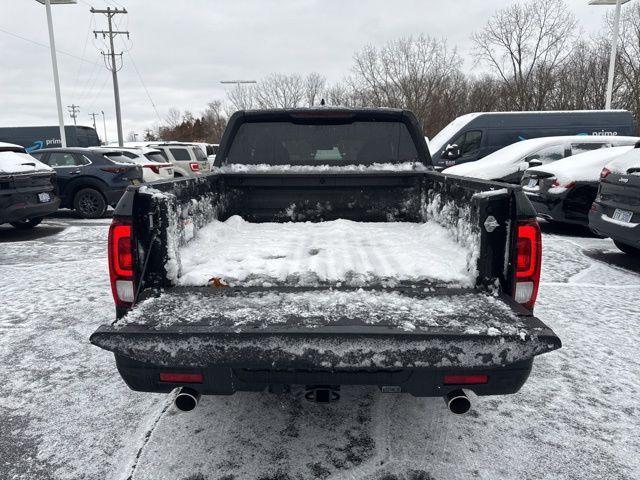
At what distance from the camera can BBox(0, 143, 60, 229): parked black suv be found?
24.8ft

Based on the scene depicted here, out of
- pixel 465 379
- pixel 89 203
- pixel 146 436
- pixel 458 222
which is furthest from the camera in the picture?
pixel 89 203

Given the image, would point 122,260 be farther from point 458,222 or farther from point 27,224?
point 27,224

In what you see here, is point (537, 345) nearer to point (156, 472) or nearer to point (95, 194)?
point (156, 472)

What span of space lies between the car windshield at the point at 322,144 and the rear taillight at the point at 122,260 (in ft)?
6.23

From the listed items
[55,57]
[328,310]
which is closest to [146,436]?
[328,310]

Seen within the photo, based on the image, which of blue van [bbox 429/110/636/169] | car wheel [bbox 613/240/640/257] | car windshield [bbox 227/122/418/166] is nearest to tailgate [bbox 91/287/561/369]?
car windshield [bbox 227/122/418/166]

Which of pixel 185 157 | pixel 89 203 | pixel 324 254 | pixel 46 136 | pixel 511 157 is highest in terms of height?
pixel 46 136

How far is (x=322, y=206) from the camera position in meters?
3.95

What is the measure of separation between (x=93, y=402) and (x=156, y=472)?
3.23ft

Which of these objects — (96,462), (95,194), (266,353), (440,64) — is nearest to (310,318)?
(266,353)

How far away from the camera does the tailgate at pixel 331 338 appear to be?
1.85 metres

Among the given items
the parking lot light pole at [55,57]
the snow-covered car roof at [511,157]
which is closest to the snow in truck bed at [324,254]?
the snow-covered car roof at [511,157]

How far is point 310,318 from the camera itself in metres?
1.98

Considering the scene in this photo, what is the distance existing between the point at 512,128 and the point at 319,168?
12.3m
